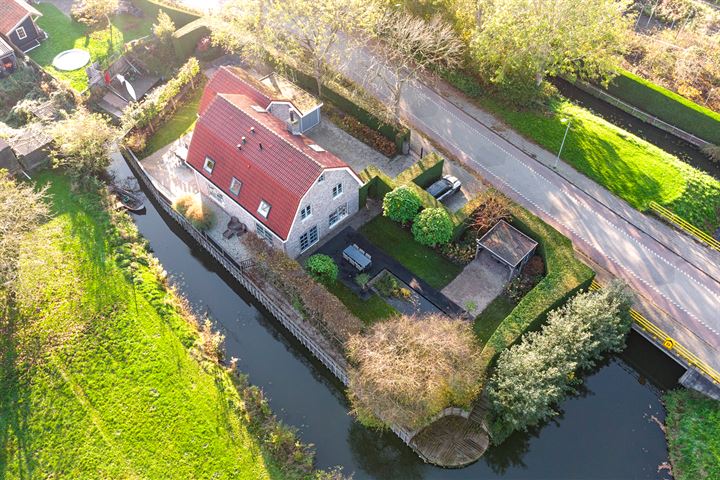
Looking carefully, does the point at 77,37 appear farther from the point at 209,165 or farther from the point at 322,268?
the point at 322,268

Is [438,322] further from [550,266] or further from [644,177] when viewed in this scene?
[644,177]

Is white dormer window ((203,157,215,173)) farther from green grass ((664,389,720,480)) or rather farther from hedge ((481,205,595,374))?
green grass ((664,389,720,480))

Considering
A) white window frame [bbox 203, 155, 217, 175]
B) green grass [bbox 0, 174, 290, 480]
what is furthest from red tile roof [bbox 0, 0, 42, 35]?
white window frame [bbox 203, 155, 217, 175]

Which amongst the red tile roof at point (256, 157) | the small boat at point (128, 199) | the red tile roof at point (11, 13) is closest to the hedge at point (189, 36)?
the red tile roof at point (11, 13)

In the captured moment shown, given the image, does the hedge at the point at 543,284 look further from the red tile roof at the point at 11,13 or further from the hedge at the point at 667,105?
the red tile roof at the point at 11,13

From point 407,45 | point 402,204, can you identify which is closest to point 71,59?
point 407,45

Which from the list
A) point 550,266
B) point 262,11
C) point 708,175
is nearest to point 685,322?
point 550,266
